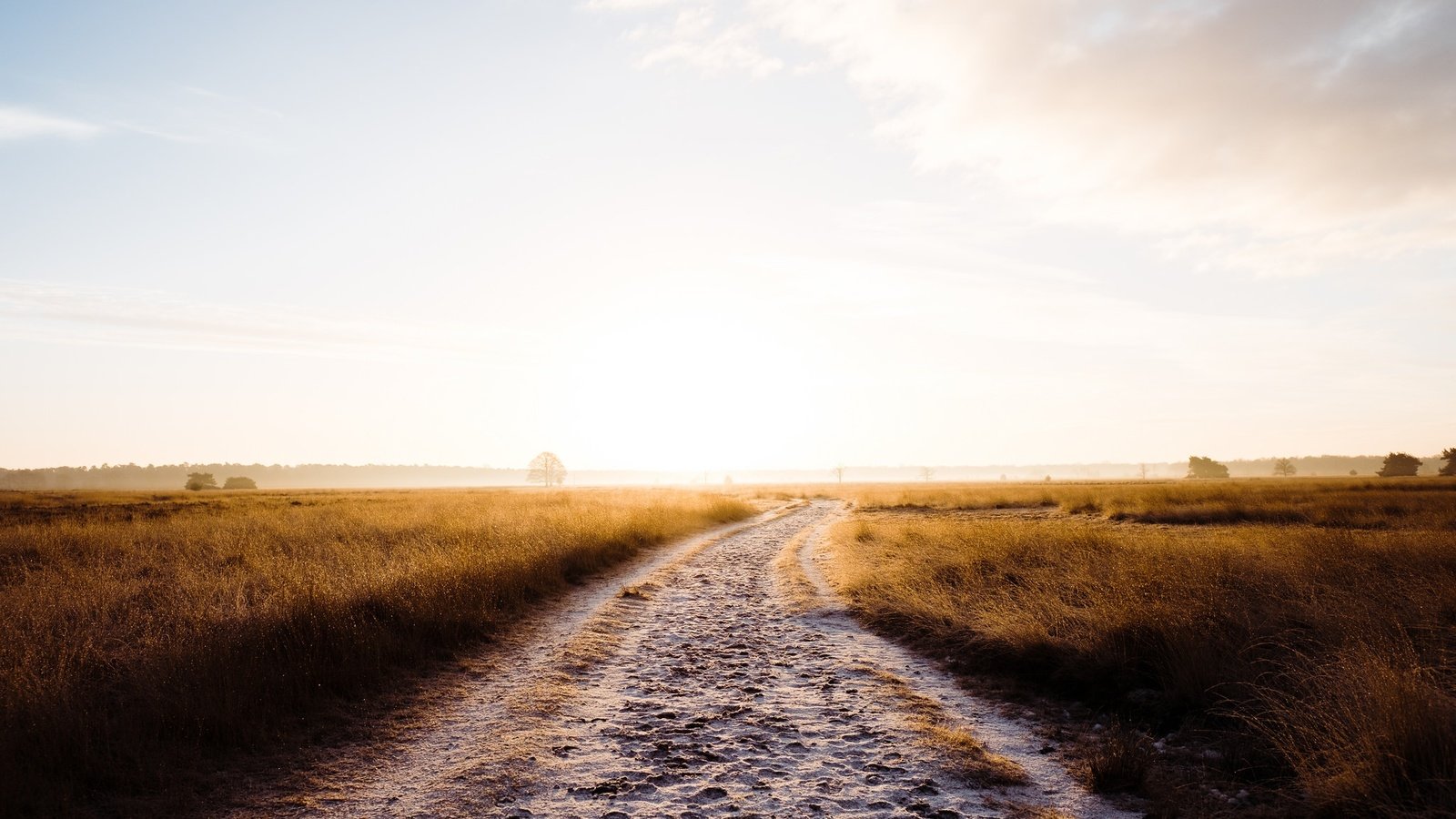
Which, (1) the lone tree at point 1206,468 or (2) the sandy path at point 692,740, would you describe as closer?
(2) the sandy path at point 692,740

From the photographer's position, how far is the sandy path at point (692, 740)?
525 cm

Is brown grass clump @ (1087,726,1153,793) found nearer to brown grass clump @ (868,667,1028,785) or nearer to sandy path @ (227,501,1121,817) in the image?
sandy path @ (227,501,1121,817)

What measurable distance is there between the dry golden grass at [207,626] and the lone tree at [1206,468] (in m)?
159

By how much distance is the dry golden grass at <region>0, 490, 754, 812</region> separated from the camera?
233 inches

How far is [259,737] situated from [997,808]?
7128 mm

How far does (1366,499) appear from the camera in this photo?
31.8 m

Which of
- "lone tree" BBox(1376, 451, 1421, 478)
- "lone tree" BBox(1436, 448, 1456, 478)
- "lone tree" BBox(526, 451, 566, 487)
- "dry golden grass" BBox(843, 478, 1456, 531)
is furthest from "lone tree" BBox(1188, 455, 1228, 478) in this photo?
"lone tree" BBox(526, 451, 566, 487)

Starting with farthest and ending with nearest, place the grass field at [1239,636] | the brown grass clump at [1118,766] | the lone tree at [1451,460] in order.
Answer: the lone tree at [1451,460] < the brown grass clump at [1118,766] < the grass field at [1239,636]

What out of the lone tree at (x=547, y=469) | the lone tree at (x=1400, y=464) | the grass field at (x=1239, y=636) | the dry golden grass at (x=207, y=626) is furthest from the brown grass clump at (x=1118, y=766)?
the lone tree at (x=547, y=469)

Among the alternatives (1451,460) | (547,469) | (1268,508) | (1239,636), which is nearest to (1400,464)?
(1451,460)

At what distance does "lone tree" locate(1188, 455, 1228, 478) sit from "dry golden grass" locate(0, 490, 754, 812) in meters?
159

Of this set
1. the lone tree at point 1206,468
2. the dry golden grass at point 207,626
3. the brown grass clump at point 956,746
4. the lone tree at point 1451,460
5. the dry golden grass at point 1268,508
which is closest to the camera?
the brown grass clump at point 956,746

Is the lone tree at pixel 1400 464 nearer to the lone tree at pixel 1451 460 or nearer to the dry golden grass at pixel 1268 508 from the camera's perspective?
the lone tree at pixel 1451 460

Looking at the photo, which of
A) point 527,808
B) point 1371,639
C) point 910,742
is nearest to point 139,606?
point 527,808
